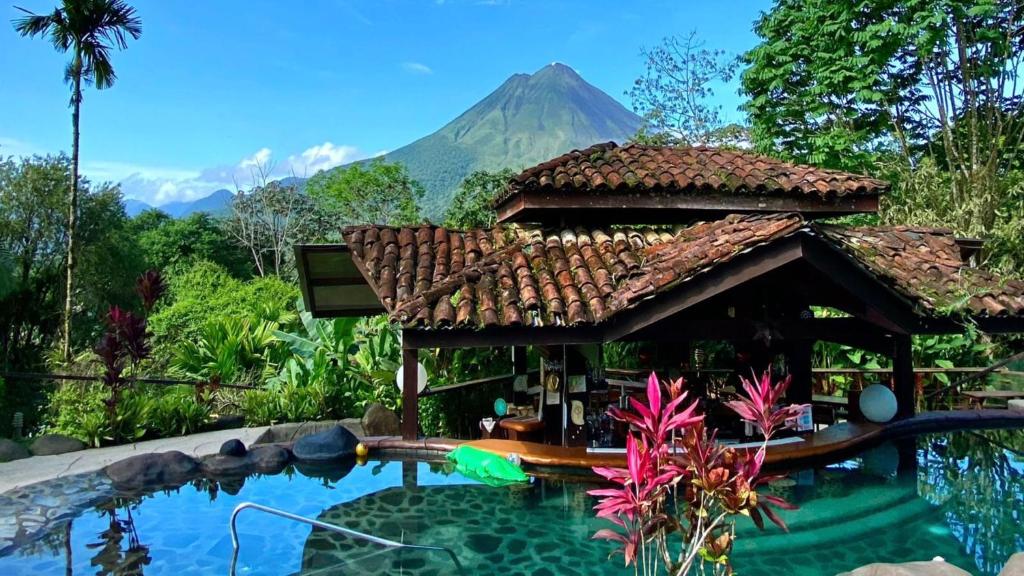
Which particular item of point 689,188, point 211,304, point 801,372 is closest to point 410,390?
point 689,188

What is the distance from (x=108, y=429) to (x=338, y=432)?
3105 millimetres

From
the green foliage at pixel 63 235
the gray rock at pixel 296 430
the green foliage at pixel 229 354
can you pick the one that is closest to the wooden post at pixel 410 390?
the gray rock at pixel 296 430

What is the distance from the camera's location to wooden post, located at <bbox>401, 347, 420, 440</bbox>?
27.6 feet

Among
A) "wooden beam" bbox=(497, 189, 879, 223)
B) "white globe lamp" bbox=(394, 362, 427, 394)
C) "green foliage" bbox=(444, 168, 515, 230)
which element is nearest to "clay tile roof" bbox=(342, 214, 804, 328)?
"wooden beam" bbox=(497, 189, 879, 223)

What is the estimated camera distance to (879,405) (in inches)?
368

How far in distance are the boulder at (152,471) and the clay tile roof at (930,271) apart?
23.9ft

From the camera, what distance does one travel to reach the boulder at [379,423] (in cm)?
954

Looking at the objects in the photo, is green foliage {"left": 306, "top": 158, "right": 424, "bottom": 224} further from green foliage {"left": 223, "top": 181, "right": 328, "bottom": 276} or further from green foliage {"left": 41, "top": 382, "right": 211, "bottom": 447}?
green foliage {"left": 41, "top": 382, "right": 211, "bottom": 447}

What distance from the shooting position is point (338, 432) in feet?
29.1

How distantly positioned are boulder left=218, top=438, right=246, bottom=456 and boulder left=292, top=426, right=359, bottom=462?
0.59 m

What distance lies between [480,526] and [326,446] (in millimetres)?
2811

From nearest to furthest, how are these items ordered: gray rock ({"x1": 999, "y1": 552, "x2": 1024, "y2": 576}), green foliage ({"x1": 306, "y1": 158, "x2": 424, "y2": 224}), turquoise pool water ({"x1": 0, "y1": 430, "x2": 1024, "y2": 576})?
gray rock ({"x1": 999, "y1": 552, "x2": 1024, "y2": 576}) → turquoise pool water ({"x1": 0, "y1": 430, "x2": 1024, "y2": 576}) → green foliage ({"x1": 306, "y1": 158, "x2": 424, "y2": 224})

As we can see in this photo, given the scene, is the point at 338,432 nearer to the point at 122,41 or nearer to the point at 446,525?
the point at 446,525

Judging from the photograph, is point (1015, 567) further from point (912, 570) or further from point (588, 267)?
point (588, 267)
